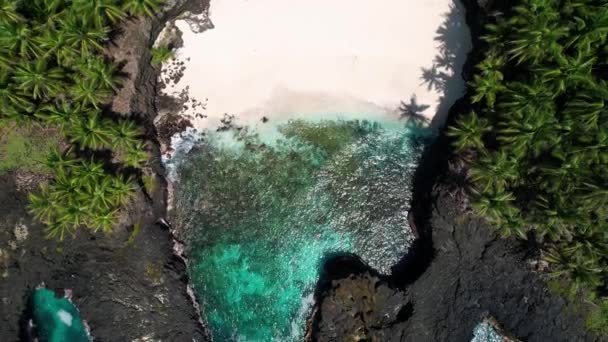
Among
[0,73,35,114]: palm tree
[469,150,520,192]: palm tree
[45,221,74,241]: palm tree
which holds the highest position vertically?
[0,73,35,114]: palm tree

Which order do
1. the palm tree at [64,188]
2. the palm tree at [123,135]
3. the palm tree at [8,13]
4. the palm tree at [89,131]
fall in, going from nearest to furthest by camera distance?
the palm tree at [8,13], the palm tree at [64,188], the palm tree at [89,131], the palm tree at [123,135]

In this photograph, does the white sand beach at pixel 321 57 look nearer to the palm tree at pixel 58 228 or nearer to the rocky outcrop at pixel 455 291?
the rocky outcrop at pixel 455 291

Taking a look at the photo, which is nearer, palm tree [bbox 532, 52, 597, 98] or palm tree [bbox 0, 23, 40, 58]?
palm tree [bbox 0, 23, 40, 58]

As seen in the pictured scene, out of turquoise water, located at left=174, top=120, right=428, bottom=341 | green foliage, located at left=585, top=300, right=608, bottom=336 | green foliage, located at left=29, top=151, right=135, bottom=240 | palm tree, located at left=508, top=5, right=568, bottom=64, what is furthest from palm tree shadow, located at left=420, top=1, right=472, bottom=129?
green foliage, located at left=29, top=151, right=135, bottom=240

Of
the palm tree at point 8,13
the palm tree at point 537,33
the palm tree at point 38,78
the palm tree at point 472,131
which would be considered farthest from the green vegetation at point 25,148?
the palm tree at point 537,33

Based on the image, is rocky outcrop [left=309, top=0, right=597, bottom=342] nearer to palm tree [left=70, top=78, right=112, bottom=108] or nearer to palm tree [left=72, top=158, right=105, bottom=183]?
palm tree [left=72, top=158, right=105, bottom=183]
